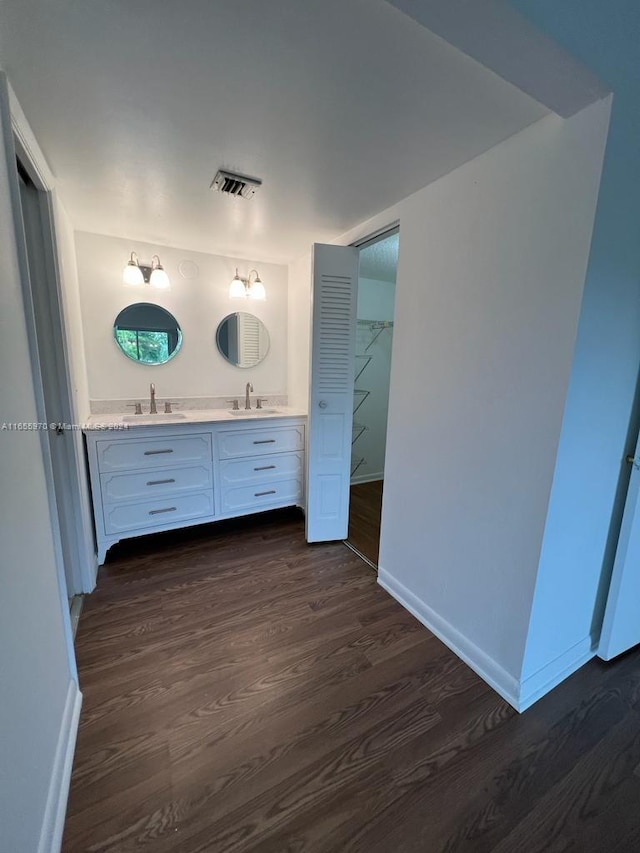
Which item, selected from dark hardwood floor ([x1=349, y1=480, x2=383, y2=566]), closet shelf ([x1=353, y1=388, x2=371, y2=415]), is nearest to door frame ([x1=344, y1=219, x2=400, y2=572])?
dark hardwood floor ([x1=349, y1=480, x2=383, y2=566])

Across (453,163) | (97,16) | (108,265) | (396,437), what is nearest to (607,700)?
(396,437)

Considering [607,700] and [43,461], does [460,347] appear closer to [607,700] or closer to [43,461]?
[607,700]

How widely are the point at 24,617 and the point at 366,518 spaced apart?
2.48 meters

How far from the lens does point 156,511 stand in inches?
94.2

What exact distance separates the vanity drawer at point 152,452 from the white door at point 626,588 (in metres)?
2.34

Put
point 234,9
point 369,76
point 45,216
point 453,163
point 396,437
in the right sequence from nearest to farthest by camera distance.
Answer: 1. point 234,9
2. point 369,76
3. point 453,163
4. point 45,216
5. point 396,437

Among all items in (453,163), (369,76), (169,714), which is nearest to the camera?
(369,76)

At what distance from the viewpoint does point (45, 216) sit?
1.58 meters

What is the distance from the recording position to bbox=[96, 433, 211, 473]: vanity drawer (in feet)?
7.23

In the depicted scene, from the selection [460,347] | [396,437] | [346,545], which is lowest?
[346,545]

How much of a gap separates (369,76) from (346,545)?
2.46m

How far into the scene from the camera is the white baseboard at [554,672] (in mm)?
1366

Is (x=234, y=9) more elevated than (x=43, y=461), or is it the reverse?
(x=234, y=9)

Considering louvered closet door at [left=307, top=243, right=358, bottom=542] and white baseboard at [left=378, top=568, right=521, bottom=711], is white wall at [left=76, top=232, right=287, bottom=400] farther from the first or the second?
white baseboard at [left=378, top=568, right=521, bottom=711]
